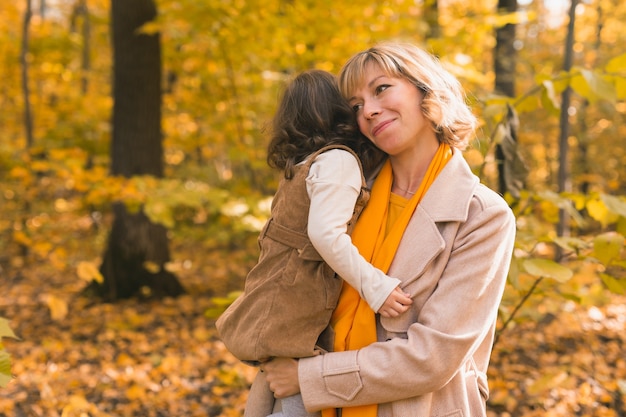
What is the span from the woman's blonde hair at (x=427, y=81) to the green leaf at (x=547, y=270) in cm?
61

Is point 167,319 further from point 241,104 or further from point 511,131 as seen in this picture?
point 511,131

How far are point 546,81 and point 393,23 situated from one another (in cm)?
270

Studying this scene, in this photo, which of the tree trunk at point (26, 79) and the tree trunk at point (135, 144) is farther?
the tree trunk at point (26, 79)

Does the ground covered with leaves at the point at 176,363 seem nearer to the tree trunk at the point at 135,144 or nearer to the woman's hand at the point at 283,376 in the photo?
the tree trunk at the point at 135,144

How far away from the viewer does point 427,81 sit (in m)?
1.68

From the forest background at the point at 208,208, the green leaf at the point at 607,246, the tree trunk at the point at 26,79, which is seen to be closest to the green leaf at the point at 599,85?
the forest background at the point at 208,208

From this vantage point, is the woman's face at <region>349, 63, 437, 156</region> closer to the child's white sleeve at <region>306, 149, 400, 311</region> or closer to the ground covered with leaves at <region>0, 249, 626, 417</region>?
the child's white sleeve at <region>306, 149, 400, 311</region>

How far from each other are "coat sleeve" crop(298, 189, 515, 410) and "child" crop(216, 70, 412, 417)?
0.09 metres

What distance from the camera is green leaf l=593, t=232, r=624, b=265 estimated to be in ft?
6.85

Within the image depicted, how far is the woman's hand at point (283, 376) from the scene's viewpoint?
1.64 metres

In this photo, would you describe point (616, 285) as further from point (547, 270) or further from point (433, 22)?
point (433, 22)

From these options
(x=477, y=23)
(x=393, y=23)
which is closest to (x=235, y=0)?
(x=393, y=23)

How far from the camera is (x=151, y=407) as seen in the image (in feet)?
13.5

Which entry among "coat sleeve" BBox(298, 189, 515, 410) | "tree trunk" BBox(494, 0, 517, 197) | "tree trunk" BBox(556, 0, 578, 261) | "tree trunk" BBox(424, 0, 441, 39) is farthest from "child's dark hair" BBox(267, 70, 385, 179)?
"tree trunk" BBox(494, 0, 517, 197)
